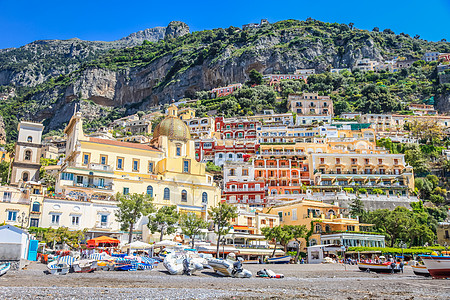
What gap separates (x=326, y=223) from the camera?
50.3 meters

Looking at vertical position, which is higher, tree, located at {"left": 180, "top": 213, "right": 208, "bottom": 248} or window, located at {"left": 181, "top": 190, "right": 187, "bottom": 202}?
window, located at {"left": 181, "top": 190, "right": 187, "bottom": 202}

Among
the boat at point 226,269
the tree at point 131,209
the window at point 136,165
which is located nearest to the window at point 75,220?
the tree at point 131,209

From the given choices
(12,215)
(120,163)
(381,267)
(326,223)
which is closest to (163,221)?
(12,215)

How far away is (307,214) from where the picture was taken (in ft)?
167

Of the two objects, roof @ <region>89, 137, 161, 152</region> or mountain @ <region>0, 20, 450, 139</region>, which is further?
mountain @ <region>0, 20, 450, 139</region>

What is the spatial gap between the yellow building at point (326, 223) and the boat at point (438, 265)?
62.0ft

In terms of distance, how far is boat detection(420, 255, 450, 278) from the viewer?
26.8 m

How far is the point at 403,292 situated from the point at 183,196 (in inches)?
1411

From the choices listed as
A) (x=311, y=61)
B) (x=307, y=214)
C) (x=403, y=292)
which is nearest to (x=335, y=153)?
(x=307, y=214)

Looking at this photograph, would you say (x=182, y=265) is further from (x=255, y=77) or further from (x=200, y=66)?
(x=200, y=66)

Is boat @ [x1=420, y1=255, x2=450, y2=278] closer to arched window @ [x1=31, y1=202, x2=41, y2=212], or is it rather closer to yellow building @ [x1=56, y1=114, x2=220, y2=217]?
yellow building @ [x1=56, y1=114, x2=220, y2=217]

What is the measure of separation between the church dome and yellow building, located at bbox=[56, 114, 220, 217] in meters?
0.15

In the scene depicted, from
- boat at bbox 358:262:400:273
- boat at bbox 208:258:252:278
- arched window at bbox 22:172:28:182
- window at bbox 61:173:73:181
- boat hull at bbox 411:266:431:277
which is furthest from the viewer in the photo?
arched window at bbox 22:172:28:182

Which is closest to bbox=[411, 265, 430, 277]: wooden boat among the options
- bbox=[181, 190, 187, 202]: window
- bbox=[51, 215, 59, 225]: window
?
bbox=[181, 190, 187, 202]: window
